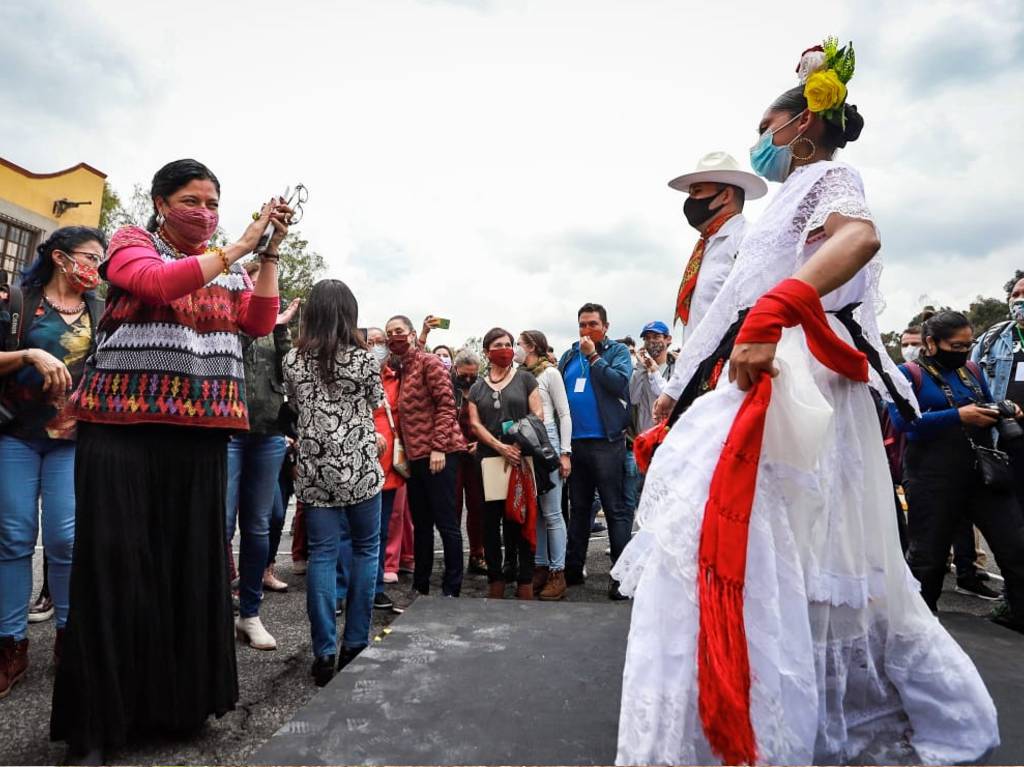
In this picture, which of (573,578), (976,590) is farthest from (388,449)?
(976,590)

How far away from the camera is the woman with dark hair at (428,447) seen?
4375 millimetres

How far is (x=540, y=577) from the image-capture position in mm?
4855

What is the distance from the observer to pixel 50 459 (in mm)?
2883

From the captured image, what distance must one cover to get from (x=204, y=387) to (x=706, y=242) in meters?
1.93

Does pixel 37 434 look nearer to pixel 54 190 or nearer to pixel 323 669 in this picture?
pixel 323 669

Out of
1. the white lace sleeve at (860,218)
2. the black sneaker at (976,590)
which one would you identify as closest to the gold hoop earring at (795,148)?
the white lace sleeve at (860,218)

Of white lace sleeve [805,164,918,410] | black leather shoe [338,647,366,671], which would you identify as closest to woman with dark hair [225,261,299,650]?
black leather shoe [338,647,366,671]

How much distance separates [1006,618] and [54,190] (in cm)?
2430

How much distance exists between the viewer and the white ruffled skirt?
1.48m

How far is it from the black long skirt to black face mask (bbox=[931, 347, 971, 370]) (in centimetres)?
424

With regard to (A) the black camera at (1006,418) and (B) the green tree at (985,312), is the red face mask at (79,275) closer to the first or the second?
(A) the black camera at (1006,418)

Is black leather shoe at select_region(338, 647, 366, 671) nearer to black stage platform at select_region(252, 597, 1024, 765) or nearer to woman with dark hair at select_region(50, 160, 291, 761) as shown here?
black stage platform at select_region(252, 597, 1024, 765)

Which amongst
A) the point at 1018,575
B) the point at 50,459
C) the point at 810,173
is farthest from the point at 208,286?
the point at 1018,575

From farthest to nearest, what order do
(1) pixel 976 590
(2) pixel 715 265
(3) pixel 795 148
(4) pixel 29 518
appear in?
1. (1) pixel 976 590
2. (4) pixel 29 518
3. (2) pixel 715 265
4. (3) pixel 795 148
